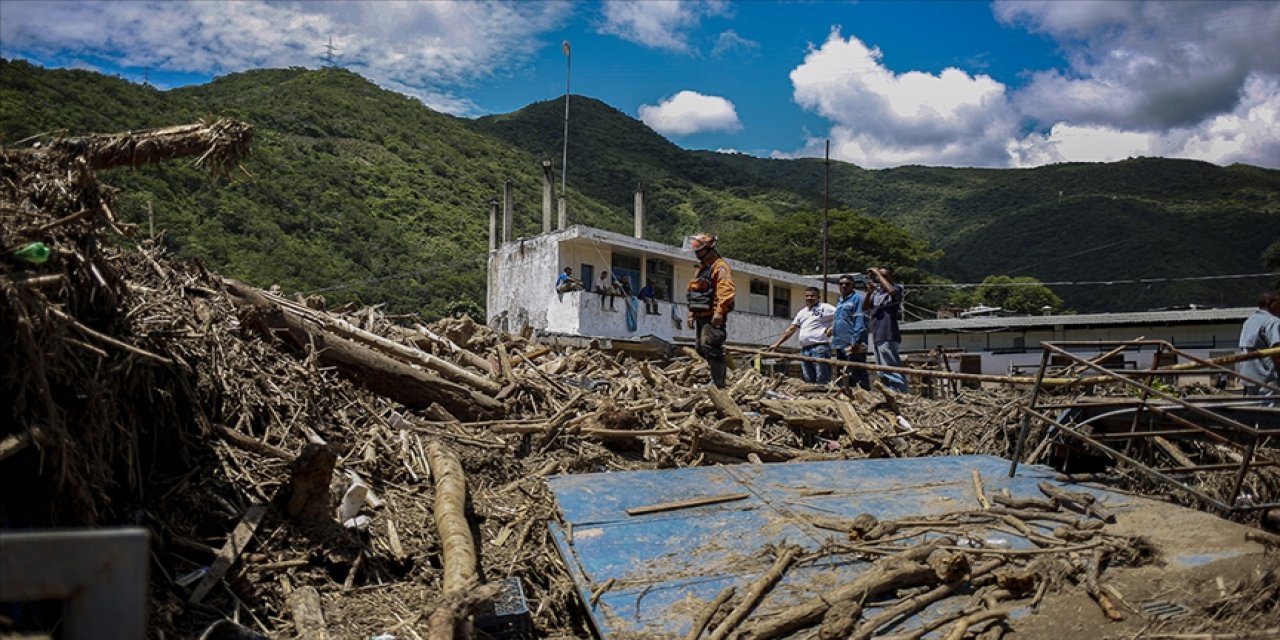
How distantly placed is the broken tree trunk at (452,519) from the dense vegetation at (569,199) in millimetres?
20548

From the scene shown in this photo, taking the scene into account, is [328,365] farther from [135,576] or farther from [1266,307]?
[1266,307]

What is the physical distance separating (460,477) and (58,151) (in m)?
2.95

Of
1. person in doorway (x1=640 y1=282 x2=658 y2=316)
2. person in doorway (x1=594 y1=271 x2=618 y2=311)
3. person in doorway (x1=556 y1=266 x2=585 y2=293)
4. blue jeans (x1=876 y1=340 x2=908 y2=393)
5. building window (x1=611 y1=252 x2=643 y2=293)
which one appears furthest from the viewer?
building window (x1=611 y1=252 x2=643 y2=293)

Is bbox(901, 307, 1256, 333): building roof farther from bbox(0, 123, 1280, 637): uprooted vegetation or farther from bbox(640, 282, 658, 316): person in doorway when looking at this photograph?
bbox(0, 123, 1280, 637): uprooted vegetation

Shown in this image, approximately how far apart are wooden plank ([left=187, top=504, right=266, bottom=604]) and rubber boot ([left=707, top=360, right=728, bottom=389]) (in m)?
5.24

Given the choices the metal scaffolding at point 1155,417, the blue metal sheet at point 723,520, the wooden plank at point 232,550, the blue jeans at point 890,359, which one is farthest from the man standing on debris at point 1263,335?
the wooden plank at point 232,550

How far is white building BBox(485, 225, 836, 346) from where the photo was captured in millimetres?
27109

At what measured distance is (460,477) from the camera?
550 cm

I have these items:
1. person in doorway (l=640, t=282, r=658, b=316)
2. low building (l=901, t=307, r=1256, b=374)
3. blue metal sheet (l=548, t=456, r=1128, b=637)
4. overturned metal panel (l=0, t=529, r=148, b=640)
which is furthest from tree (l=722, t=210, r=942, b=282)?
overturned metal panel (l=0, t=529, r=148, b=640)

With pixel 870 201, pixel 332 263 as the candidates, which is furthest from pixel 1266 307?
pixel 870 201

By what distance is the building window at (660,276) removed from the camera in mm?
30812

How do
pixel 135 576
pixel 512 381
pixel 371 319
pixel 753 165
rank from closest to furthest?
pixel 135 576
pixel 512 381
pixel 371 319
pixel 753 165

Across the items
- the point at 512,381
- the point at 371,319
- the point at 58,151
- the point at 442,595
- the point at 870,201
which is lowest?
the point at 442,595

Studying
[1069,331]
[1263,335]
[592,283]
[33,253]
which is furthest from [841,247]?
[33,253]
